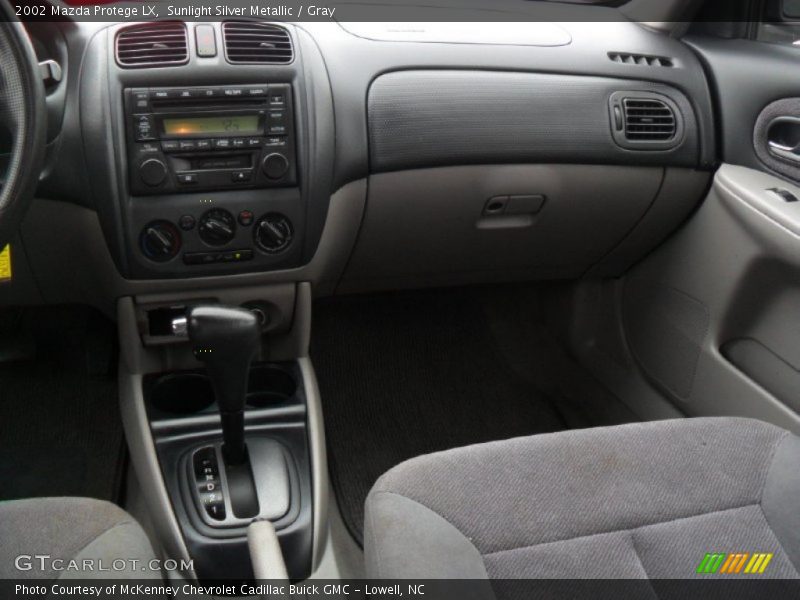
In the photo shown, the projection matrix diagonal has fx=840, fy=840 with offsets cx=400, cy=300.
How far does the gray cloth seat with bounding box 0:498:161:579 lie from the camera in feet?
3.07

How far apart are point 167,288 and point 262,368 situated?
27 centimetres

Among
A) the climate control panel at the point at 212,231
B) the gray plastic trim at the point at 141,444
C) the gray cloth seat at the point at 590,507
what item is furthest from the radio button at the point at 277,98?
the gray cloth seat at the point at 590,507

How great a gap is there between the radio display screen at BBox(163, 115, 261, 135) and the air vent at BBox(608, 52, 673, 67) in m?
0.71

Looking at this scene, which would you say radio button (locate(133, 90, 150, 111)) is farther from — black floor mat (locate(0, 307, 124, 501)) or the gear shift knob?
black floor mat (locate(0, 307, 124, 501))

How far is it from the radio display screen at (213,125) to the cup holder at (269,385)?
474 millimetres

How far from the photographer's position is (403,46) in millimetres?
1472

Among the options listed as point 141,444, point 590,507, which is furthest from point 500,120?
point 141,444

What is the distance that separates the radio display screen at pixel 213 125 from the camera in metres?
1.28

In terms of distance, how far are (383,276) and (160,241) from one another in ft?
1.74

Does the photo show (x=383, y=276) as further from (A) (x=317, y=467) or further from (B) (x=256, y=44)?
(B) (x=256, y=44)

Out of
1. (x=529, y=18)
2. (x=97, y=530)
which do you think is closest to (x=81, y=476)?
(x=97, y=530)

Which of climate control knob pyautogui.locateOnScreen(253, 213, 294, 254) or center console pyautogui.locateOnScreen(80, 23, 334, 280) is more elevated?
center console pyautogui.locateOnScreen(80, 23, 334, 280)

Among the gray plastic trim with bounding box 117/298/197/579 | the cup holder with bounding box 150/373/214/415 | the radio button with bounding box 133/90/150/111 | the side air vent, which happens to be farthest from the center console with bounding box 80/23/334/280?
the side air vent

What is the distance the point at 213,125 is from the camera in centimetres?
129
